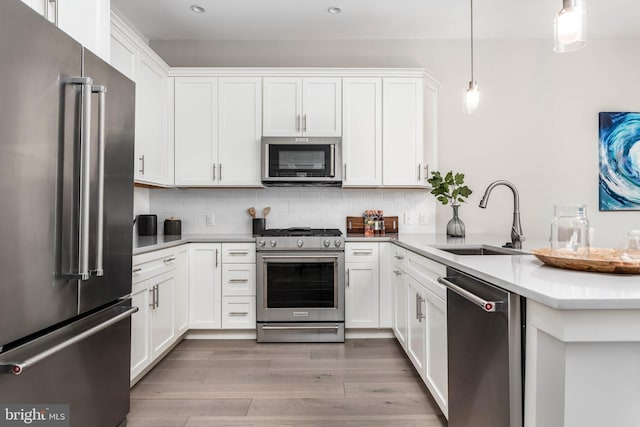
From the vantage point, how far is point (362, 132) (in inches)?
137

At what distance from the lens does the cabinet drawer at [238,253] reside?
10.5 feet

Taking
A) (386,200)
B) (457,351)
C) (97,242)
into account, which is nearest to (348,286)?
(386,200)

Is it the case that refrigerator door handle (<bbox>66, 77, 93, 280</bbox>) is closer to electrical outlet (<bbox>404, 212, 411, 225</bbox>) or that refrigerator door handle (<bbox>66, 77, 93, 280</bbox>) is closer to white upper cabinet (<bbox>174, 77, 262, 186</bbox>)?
white upper cabinet (<bbox>174, 77, 262, 186</bbox>)

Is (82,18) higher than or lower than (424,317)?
higher

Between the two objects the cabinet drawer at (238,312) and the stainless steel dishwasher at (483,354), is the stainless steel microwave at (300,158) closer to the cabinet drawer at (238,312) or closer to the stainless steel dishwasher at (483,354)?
the cabinet drawer at (238,312)

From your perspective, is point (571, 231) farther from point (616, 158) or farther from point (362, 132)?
point (616, 158)

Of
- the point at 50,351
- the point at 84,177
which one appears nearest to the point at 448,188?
the point at 84,177

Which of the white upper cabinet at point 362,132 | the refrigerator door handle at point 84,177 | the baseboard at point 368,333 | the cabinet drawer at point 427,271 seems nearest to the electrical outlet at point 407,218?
the white upper cabinet at point 362,132

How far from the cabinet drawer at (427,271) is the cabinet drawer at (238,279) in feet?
4.45

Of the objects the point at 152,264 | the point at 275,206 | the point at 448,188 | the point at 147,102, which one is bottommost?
the point at 152,264

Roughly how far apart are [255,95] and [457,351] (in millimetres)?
2777

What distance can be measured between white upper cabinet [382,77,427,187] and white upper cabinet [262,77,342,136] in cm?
51

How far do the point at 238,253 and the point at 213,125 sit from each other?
1.22m

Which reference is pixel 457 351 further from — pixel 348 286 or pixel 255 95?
pixel 255 95
